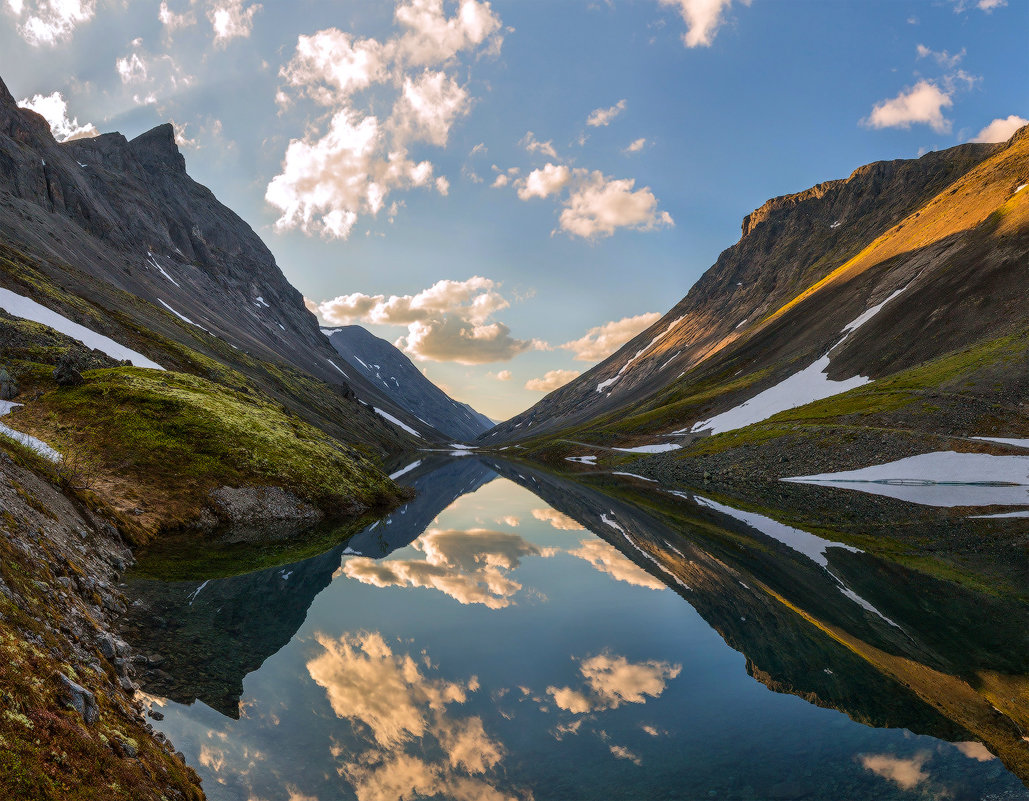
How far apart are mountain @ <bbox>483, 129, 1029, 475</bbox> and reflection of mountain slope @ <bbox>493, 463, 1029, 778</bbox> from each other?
36.7 m

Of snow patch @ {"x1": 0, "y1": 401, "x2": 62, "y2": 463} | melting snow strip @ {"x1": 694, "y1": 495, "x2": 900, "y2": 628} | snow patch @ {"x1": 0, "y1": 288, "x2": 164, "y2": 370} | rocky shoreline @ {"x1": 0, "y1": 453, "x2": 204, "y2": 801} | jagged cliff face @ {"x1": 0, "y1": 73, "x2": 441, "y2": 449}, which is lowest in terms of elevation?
melting snow strip @ {"x1": 694, "y1": 495, "x2": 900, "y2": 628}

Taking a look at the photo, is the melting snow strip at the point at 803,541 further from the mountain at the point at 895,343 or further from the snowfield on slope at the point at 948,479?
the mountain at the point at 895,343

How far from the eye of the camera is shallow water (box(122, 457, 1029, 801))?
396 inches

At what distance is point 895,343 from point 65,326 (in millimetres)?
116292

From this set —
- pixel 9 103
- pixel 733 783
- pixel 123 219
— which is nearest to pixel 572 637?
pixel 733 783

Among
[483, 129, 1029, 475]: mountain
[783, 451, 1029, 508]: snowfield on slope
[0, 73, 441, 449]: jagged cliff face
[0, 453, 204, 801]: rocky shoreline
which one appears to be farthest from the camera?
[0, 73, 441, 449]: jagged cliff face

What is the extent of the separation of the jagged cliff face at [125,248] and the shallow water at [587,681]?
185 ft

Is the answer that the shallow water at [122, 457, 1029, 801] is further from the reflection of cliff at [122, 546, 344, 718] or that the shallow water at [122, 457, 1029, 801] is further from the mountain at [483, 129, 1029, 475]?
the mountain at [483, 129, 1029, 475]

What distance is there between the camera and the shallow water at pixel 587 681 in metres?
10.1

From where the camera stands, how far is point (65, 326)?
160 feet

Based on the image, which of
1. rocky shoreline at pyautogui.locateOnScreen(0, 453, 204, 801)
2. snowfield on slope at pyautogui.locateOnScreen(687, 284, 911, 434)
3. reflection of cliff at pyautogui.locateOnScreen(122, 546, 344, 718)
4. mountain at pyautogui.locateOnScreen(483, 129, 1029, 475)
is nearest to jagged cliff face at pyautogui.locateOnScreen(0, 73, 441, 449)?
reflection of cliff at pyautogui.locateOnScreen(122, 546, 344, 718)

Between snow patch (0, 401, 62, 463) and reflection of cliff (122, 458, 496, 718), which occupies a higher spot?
snow patch (0, 401, 62, 463)

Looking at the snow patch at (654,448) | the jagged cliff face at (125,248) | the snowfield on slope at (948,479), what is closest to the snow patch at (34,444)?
the jagged cliff face at (125,248)

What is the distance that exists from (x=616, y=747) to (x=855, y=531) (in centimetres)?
3144
